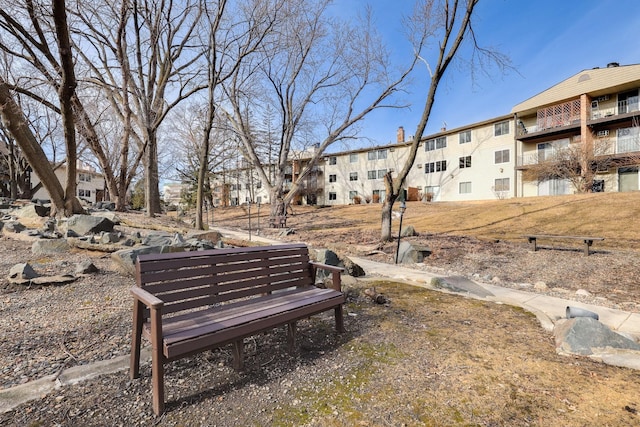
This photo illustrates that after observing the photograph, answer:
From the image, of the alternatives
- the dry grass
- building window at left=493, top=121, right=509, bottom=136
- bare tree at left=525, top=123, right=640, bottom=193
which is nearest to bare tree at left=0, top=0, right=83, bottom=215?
the dry grass

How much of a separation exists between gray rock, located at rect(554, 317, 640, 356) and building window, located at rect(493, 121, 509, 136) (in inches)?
1160

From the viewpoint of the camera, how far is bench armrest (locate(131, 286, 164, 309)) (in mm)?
2016

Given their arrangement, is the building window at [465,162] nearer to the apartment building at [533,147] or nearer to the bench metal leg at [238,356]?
the apartment building at [533,147]

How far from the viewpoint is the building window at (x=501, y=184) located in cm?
2745

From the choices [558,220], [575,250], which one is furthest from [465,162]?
[575,250]

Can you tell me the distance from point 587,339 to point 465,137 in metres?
31.2

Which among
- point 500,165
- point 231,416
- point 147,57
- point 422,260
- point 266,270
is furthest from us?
point 500,165

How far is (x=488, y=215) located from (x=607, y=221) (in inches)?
183

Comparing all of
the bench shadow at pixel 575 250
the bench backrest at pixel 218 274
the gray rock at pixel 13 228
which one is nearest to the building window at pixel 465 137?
the bench shadow at pixel 575 250

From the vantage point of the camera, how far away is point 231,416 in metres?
2.04

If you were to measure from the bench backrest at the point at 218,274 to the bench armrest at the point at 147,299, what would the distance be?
0.44 ft

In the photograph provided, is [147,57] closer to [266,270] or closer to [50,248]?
[50,248]

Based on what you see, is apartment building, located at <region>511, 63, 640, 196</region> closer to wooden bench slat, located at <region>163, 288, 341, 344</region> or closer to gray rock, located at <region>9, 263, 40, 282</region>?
wooden bench slat, located at <region>163, 288, 341, 344</region>

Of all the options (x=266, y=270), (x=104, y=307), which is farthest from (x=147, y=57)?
(x=266, y=270)
